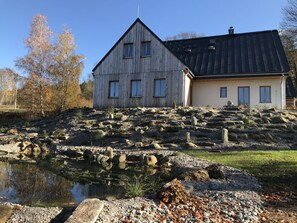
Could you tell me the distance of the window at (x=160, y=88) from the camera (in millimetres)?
19869

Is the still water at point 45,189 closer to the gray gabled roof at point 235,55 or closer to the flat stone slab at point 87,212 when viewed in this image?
the flat stone slab at point 87,212

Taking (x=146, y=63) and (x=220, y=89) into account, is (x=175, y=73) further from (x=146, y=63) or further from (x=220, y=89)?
(x=220, y=89)

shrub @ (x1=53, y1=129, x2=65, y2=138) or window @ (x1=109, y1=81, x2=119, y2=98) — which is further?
window @ (x1=109, y1=81, x2=119, y2=98)

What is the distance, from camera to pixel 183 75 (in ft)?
63.1

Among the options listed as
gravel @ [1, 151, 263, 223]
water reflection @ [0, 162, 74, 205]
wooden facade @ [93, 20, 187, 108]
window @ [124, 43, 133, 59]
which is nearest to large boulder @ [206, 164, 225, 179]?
gravel @ [1, 151, 263, 223]

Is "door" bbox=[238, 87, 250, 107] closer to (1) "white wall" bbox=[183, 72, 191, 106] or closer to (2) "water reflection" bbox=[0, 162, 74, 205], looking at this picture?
(1) "white wall" bbox=[183, 72, 191, 106]

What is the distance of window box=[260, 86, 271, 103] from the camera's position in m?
19.7

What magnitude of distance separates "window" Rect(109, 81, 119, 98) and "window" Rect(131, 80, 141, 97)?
1229 millimetres

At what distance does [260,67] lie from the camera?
19703 mm

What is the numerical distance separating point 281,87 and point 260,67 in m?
2.04

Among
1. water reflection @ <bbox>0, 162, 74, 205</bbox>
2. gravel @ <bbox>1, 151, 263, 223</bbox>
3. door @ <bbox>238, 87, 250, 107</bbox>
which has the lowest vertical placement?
water reflection @ <bbox>0, 162, 74, 205</bbox>

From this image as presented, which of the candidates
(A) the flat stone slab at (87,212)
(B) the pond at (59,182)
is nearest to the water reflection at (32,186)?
(B) the pond at (59,182)

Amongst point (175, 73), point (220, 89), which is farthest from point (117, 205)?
point (220, 89)

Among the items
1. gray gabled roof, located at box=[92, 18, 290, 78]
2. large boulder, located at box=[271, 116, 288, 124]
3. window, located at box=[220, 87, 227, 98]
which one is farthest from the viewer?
window, located at box=[220, 87, 227, 98]
